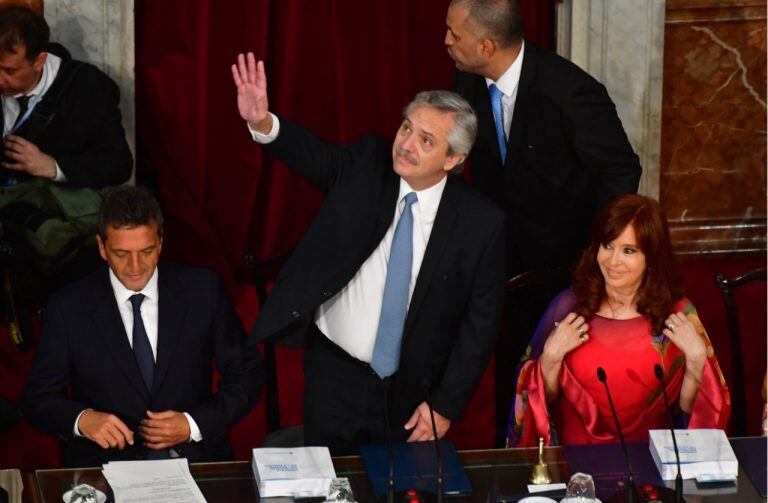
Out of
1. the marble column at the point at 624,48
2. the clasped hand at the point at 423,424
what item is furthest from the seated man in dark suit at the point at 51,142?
the marble column at the point at 624,48

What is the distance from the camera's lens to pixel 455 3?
189 inches

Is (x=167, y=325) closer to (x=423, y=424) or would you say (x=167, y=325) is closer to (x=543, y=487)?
(x=423, y=424)

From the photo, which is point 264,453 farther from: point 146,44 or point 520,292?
point 146,44

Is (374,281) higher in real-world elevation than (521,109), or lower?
lower

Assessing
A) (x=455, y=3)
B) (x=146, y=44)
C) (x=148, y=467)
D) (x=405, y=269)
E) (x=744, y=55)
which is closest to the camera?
(x=148, y=467)

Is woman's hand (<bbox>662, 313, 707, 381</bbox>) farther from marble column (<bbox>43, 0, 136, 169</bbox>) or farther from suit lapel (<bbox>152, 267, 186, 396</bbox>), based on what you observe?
A: marble column (<bbox>43, 0, 136, 169</bbox>)

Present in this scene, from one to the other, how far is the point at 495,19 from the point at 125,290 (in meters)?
1.54

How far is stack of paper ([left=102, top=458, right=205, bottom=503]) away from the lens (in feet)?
11.2

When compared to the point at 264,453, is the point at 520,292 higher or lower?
higher

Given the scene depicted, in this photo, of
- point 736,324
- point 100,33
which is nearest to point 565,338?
point 736,324

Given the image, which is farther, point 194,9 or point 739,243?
point 739,243

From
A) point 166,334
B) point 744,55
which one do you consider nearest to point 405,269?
point 166,334

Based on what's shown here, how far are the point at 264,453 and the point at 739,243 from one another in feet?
12.2

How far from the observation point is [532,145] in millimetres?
4848
